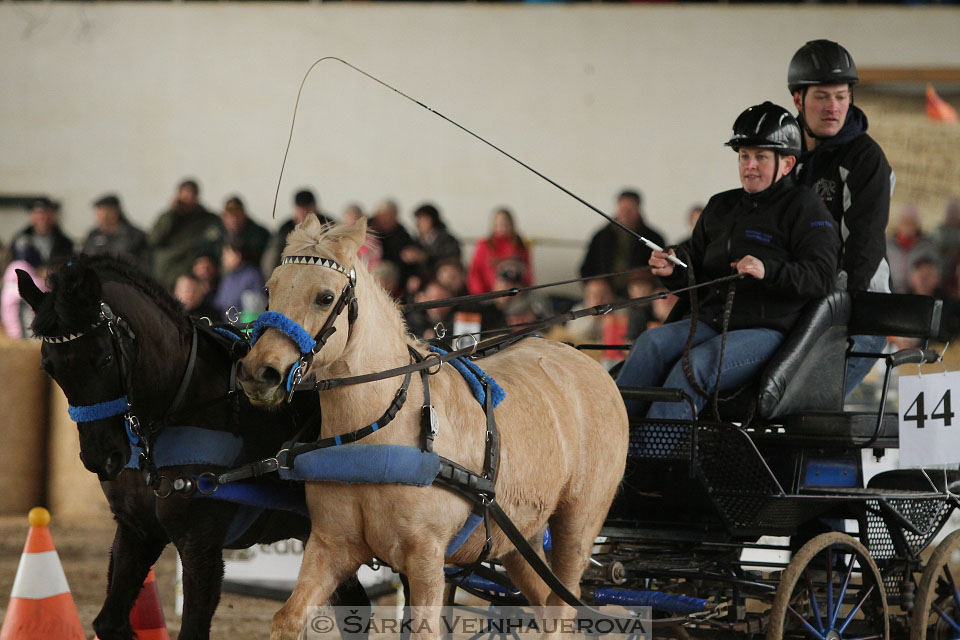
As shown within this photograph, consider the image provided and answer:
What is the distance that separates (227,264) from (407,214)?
10.4 feet

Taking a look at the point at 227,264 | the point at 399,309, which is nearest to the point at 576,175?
the point at 227,264

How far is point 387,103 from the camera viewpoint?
13477 millimetres

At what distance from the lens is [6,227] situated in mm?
13750

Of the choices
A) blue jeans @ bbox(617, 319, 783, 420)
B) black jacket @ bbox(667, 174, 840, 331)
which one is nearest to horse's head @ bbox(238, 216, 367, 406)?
blue jeans @ bbox(617, 319, 783, 420)

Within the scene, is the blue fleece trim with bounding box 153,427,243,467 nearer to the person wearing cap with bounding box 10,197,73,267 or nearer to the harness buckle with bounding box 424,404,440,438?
the harness buckle with bounding box 424,404,440,438

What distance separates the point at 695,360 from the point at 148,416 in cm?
205

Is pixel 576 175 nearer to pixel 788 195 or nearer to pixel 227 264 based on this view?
pixel 227 264

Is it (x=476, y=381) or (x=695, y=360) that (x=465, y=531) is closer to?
(x=476, y=381)

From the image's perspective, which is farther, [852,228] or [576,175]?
[576,175]

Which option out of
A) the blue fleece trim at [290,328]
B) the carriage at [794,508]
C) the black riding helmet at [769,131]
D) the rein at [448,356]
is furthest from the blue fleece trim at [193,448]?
the black riding helmet at [769,131]

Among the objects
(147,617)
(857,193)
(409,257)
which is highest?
(857,193)

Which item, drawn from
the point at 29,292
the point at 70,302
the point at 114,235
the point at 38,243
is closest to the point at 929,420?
the point at 70,302

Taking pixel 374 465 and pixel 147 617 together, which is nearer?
pixel 374 465

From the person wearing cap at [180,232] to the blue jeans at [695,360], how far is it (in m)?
7.66
